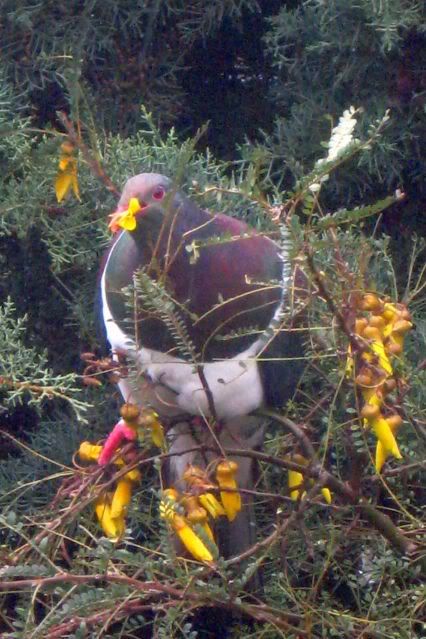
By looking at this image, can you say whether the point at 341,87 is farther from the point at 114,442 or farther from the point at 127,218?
the point at 114,442

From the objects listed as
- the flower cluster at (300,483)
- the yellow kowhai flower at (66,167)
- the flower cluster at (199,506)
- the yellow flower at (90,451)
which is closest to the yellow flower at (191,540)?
the flower cluster at (199,506)

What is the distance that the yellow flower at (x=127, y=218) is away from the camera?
123cm

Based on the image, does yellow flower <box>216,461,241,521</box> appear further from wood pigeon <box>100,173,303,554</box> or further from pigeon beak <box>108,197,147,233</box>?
pigeon beak <box>108,197,147,233</box>

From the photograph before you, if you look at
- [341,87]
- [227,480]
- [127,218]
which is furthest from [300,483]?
[341,87]

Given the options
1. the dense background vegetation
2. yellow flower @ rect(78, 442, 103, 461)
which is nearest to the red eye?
the dense background vegetation

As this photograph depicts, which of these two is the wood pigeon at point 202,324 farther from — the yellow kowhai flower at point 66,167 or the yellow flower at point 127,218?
the yellow kowhai flower at point 66,167

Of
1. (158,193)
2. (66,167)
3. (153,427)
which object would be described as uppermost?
(66,167)

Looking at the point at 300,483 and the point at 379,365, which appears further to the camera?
the point at 300,483

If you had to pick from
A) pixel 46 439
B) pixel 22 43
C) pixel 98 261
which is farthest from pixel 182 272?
pixel 22 43

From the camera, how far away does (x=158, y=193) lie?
4.31ft

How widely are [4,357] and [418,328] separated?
57cm

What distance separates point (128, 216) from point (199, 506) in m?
0.35

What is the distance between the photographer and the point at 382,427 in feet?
3.28

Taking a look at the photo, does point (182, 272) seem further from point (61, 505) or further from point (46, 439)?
point (46, 439)
